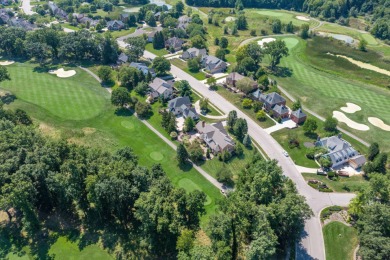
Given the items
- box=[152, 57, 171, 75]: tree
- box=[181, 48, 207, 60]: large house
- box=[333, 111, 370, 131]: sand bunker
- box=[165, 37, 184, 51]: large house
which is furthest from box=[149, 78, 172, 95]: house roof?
box=[333, 111, 370, 131]: sand bunker

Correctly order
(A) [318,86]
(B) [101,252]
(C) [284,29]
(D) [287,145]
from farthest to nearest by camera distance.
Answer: (C) [284,29]
(A) [318,86]
(D) [287,145]
(B) [101,252]

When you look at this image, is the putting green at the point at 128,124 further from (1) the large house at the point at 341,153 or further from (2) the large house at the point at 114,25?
(2) the large house at the point at 114,25

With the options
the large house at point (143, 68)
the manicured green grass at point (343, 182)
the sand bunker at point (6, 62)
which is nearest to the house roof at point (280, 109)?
the manicured green grass at point (343, 182)

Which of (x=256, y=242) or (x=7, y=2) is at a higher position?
(x=256, y=242)

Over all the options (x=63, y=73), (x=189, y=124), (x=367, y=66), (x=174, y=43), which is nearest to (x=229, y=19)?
(x=174, y=43)

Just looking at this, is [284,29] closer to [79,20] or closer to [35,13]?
[79,20]

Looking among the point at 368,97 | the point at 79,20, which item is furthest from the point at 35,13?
the point at 368,97

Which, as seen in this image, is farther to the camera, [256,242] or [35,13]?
[35,13]
